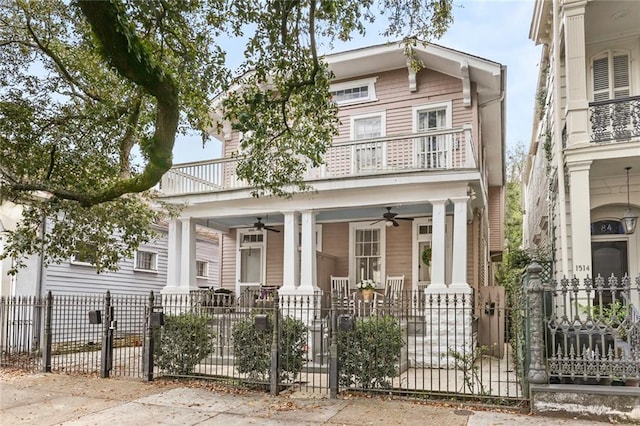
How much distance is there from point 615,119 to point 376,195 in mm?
4839

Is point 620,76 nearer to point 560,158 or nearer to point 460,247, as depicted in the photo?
point 560,158

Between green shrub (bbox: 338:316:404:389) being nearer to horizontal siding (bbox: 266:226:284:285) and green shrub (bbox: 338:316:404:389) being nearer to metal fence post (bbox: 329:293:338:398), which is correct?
metal fence post (bbox: 329:293:338:398)

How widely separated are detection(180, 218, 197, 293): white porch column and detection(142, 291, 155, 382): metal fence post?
3767mm

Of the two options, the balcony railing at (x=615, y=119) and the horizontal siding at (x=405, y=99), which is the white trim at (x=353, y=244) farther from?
the balcony railing at (x=615, y=119)

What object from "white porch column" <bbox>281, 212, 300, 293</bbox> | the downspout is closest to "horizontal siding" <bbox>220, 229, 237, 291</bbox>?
"white porch column" <bbox>281, 212, 300, 293</bbox>

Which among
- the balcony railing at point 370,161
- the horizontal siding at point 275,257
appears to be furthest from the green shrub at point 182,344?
the horizontal siding at point 275,257

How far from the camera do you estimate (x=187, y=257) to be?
12.9m

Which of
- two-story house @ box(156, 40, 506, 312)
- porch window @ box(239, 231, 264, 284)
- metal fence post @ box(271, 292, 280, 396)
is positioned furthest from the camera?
porch window @ box(239, 231, 264, 284)

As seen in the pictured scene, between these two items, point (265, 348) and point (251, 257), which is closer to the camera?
point (265, 348)

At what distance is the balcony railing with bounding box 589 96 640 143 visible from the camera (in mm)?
8852

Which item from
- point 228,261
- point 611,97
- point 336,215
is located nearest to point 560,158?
point 611,97

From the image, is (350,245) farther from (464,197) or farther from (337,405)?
(337,405)

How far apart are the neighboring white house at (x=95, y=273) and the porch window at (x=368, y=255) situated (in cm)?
544

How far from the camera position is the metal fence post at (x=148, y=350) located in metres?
8.80
